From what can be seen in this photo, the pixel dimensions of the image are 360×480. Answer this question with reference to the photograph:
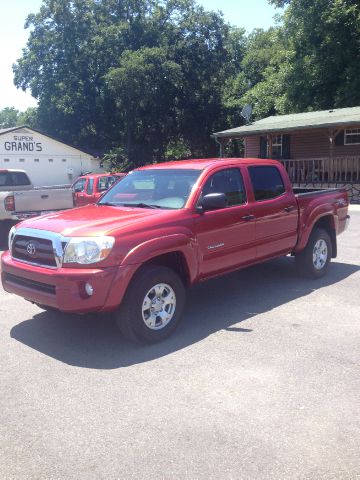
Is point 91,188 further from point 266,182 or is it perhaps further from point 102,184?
point 266,182

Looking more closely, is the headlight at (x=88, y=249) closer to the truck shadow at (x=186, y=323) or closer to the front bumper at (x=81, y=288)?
the front bumper at (x=81, y=288)

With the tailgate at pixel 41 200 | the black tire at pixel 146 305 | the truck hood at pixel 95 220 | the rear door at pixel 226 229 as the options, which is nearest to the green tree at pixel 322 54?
the tailgate at pixel 41 200

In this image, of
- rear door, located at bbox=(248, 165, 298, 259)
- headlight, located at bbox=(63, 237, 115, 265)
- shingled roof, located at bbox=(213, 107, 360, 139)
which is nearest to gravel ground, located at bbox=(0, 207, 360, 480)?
rear door, located at bbox=(248, 165, 298, 259)

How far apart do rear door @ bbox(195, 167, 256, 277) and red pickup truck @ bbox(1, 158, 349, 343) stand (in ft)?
0.04

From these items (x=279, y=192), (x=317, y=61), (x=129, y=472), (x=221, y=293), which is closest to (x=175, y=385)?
(x=129, y=472)

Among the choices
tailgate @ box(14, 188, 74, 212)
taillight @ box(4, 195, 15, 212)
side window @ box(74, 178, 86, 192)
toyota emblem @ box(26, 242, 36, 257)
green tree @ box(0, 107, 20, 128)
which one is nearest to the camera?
toyota emblem @ box(26, 242, 36, 257)

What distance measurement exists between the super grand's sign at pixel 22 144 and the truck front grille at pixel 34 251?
1100 inches

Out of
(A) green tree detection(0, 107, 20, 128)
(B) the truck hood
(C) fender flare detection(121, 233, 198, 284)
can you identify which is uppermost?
(A) green tree detection(0, 107, 20, 128)

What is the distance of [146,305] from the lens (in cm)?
478

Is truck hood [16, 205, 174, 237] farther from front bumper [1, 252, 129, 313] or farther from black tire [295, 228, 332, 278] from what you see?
black tire [295, 228, 332, 278]

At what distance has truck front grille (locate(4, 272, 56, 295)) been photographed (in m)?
4.65

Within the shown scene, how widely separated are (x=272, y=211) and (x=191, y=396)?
10.5ft

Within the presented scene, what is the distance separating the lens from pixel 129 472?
2.88 metres

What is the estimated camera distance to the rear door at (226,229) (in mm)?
5355
